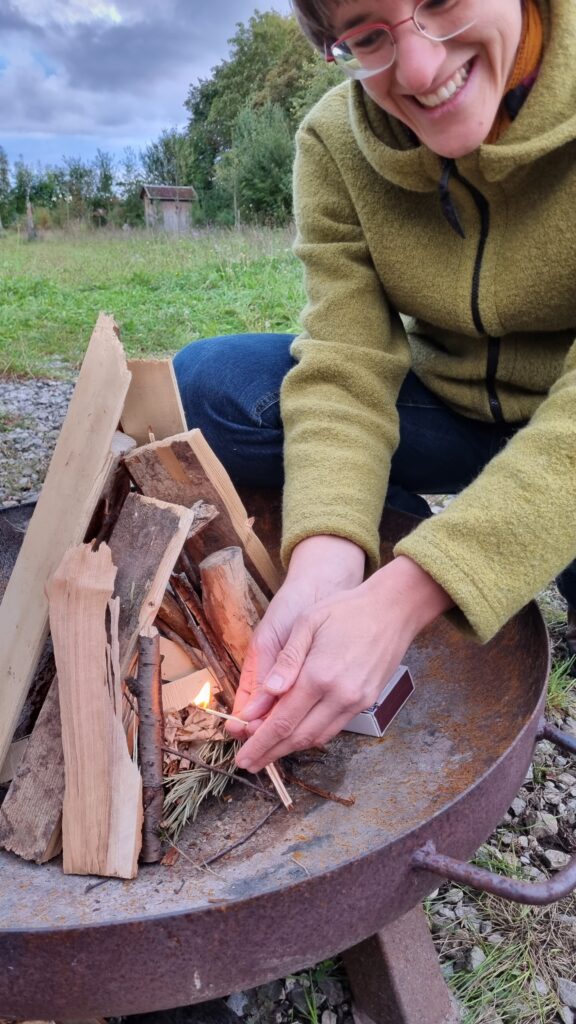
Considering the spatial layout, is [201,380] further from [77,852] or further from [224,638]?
[77,852]

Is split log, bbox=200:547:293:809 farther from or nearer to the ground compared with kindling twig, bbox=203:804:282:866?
farther from the ground

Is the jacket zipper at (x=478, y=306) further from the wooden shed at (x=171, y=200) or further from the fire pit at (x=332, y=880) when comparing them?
the wooden shed at (x=171, y=200)

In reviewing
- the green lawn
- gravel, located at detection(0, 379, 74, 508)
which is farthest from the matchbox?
the green lawn

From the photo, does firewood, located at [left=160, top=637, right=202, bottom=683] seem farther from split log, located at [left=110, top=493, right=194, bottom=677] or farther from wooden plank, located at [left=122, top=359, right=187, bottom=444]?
wooden plank, located at [left=122, top=359, right=187, bottom=444]

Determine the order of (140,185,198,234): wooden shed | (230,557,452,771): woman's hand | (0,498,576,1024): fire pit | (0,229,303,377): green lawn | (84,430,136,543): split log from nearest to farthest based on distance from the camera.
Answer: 1. (0,498,576,1024): fire pit
2. (230,557,452,771): woman's hand
3. (84,430,136,543): split log
4. (0,229,303,377): green lawn
5. (140,185,198,234): wooden shed

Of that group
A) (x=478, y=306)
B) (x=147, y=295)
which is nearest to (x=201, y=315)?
(x=147, y=295)

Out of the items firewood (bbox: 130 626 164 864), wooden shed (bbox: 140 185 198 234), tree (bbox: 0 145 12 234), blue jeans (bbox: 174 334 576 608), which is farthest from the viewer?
tree (bbox: 0 145 12 234)

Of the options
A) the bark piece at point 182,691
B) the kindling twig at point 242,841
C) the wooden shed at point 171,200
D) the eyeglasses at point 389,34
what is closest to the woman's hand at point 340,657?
the kindling twig at point 242,841

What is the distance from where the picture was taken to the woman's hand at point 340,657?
1.12 metres

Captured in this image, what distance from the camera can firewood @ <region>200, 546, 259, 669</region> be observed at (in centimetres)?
138

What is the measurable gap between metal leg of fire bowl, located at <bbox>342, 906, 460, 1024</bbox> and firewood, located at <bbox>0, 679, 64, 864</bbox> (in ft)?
1.73

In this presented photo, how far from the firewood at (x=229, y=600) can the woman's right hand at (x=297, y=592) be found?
0.06m

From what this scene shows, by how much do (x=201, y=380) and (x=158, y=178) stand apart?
25.6 m

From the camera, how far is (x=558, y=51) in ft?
4.45
